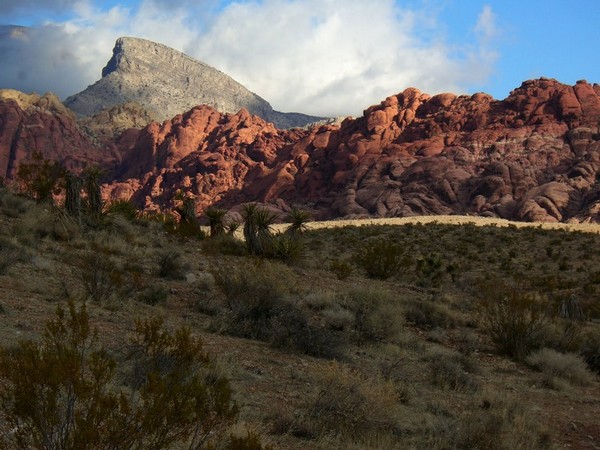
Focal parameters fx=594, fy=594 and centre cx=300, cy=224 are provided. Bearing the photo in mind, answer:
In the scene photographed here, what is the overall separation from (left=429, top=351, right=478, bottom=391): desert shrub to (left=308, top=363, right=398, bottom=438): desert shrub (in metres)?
2.45

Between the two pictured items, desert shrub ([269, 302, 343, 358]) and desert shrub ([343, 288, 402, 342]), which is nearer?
desert shrub ([269, 302, 343, 358])

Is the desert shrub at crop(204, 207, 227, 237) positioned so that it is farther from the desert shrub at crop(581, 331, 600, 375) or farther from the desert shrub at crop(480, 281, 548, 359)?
the desert shrub at crop(581, 331, 600, 375)

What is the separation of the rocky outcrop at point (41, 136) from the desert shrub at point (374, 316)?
340ft

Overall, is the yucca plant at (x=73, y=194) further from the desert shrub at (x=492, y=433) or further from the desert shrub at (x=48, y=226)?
the desert shrub at (x=492, y=433)

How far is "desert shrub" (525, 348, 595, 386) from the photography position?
11055mm

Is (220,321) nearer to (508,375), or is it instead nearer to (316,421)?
(316,421)

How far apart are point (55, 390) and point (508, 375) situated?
371 inches

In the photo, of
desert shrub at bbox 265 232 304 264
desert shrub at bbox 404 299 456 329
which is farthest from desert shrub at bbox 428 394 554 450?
desert shrub at bbox 265 232 304 264

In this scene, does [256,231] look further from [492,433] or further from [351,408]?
[492,433]

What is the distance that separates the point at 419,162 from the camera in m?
80.3

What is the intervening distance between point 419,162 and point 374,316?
69.9 metres

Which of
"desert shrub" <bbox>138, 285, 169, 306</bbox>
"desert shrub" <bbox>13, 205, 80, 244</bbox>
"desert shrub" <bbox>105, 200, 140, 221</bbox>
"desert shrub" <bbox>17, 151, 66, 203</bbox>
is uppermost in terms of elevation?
"desert shrub" <bbox>17, 151, 66, 203</bbox>

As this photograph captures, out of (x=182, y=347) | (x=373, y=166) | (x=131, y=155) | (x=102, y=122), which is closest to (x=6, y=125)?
(x=131, y=155)

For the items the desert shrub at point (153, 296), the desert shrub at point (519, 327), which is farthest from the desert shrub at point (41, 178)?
the desert shrub at point (519, 327)
